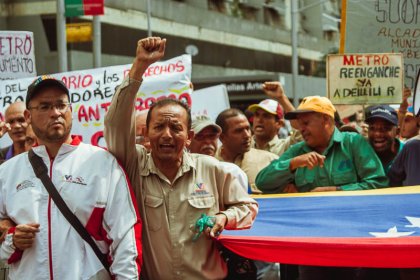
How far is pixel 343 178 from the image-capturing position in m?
5.84

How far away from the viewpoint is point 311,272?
18.5 ft

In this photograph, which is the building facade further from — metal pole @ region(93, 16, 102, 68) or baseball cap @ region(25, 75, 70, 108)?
baseball cap @ region(25, 75, 70, 108)

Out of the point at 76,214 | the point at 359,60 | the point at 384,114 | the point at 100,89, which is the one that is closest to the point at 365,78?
the point at 359,60

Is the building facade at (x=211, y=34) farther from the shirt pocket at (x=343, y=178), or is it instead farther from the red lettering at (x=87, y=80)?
the shirt pocket at (x=343, y=178)

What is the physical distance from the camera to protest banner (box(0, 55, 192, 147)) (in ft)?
27.8

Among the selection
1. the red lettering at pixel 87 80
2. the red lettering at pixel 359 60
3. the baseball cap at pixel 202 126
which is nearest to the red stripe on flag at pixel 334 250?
the baseball cap at pixel 202 126

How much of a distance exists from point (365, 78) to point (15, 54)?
11.7 feet

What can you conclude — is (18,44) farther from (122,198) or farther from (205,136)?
(122,198)

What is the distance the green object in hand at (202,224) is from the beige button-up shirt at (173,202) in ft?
0.09

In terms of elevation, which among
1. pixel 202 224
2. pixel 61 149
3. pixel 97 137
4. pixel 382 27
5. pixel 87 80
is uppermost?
pixel 382 27

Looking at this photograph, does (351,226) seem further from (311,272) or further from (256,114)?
(256,114)

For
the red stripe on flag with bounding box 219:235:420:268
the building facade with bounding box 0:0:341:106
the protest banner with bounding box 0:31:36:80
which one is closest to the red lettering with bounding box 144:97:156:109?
the protest banner with bounding box 0:31:36:80

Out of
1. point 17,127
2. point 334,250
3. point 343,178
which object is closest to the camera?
point 334,250

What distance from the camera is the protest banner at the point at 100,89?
334 inches
